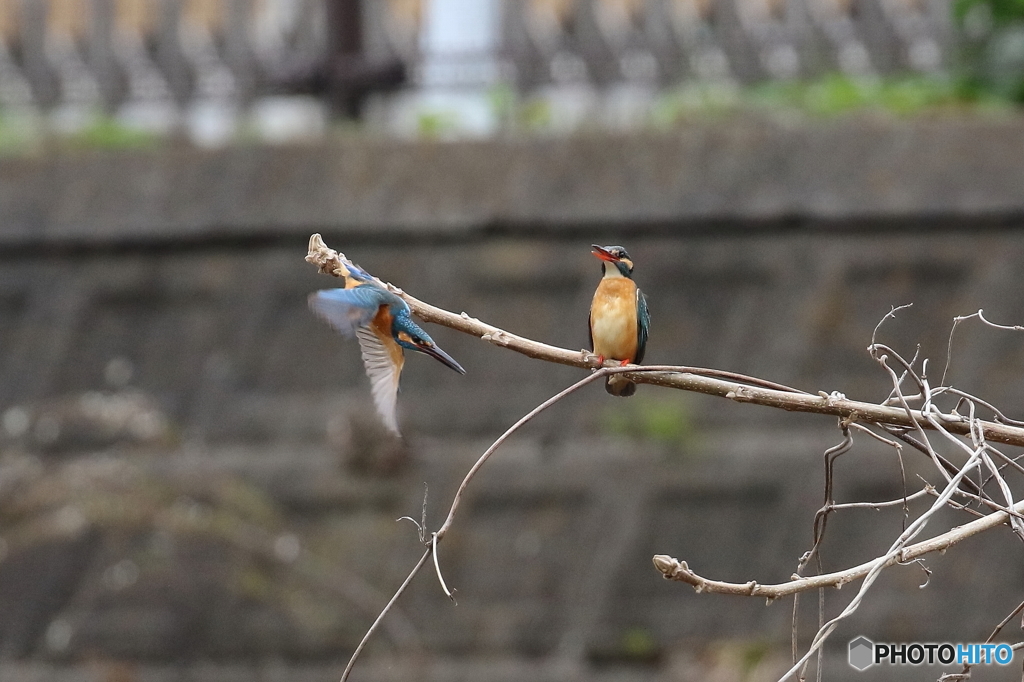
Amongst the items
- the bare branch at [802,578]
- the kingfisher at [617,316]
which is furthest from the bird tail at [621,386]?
the bare branch at [802,578]

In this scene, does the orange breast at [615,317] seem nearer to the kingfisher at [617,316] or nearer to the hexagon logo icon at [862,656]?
the kingfisher at [617,316]

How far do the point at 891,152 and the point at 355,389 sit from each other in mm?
2239

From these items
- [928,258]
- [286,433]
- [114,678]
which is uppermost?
[928,258]

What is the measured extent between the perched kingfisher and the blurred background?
2764mm

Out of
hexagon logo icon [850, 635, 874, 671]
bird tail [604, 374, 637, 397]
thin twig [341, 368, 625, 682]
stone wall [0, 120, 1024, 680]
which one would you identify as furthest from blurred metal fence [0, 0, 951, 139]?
thin twig [341, 368, 625, 682]

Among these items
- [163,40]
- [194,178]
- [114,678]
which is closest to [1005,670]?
[114,678]

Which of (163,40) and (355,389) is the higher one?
(163,40)

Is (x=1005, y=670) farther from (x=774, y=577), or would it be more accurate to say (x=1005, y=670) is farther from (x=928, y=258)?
(x=928, y=258)

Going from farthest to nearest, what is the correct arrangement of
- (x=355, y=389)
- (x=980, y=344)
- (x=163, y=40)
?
(x=163, y=40) → (x=355, y=389) → (x=980, y=344)

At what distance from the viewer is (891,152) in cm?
445

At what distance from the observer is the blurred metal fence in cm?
496

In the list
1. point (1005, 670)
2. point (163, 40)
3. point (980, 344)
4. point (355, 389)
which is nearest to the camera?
point (1005, 670)

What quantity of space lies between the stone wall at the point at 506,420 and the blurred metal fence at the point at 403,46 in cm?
57

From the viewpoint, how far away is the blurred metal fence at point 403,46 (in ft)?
16.3
